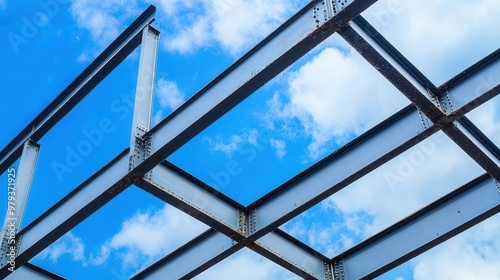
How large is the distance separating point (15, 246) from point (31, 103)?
10.1ft

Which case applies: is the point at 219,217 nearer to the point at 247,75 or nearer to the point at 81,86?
the point at 247,75

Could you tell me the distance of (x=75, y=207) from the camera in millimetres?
10336

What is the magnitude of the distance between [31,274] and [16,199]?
155 cm

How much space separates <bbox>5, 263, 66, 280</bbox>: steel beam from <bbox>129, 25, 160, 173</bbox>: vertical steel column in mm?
4320

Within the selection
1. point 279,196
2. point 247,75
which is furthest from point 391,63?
point 279,196

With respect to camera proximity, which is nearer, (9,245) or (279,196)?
(279,196)

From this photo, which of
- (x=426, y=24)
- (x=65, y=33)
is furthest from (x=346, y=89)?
(x=65, y=33)

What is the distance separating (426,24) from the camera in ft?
32.0

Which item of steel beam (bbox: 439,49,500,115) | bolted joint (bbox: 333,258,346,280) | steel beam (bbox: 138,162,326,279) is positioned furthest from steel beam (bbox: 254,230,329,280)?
steel beam (bbox: 439,49,500,115)

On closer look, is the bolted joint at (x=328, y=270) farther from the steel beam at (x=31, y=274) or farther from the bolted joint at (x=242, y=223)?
the steel beam at (x=31, y=274)

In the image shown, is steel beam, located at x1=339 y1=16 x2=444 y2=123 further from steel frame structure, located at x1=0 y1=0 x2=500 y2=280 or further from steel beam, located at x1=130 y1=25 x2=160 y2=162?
steel beam, located at x1=130 y1=25 x2=160 y2=162

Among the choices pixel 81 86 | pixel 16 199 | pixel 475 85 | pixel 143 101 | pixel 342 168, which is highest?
pixel 81 86

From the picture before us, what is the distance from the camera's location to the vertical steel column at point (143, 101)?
9.48 metres

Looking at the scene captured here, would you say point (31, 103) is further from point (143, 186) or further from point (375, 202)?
point (375, 202)
